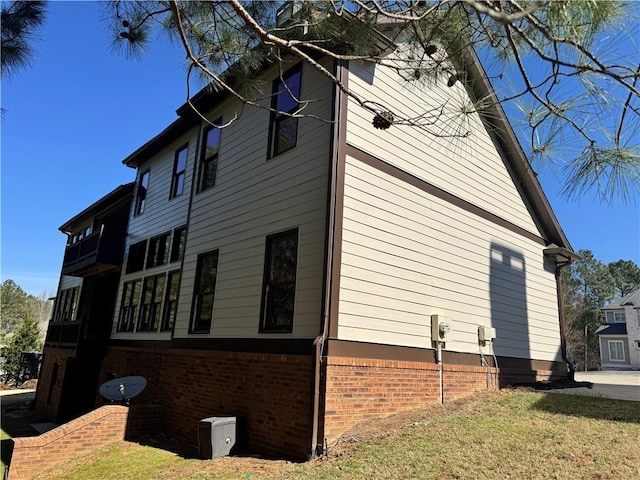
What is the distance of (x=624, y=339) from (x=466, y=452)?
36.9m

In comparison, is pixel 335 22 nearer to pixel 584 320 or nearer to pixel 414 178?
pixel 414 178

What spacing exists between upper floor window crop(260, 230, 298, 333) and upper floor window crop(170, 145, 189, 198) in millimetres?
5835

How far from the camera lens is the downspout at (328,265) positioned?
6.02m

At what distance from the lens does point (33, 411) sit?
16922 mm

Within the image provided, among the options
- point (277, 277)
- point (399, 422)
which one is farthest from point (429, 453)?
point (277, 277)

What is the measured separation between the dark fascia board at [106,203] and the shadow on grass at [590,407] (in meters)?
14.3

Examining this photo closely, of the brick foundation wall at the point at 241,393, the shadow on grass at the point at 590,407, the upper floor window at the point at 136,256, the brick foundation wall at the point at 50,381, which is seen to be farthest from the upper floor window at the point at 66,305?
the shadow on grass at the point at 590,407

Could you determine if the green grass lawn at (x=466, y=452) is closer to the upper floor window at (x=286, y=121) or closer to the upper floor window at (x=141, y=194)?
the upper floor window at (x=286, y=121)

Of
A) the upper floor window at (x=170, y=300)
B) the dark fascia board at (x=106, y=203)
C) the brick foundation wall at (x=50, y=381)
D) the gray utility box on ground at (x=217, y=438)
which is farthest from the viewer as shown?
the dark fascia board at (x=106, y=203)

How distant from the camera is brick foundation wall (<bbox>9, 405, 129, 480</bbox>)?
761 cm

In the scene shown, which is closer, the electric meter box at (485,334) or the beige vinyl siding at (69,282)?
the electric meter box at (485,334)

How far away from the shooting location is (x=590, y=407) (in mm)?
7250

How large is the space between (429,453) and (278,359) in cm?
273

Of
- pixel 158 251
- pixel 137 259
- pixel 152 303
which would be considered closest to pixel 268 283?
pixel 152 303
